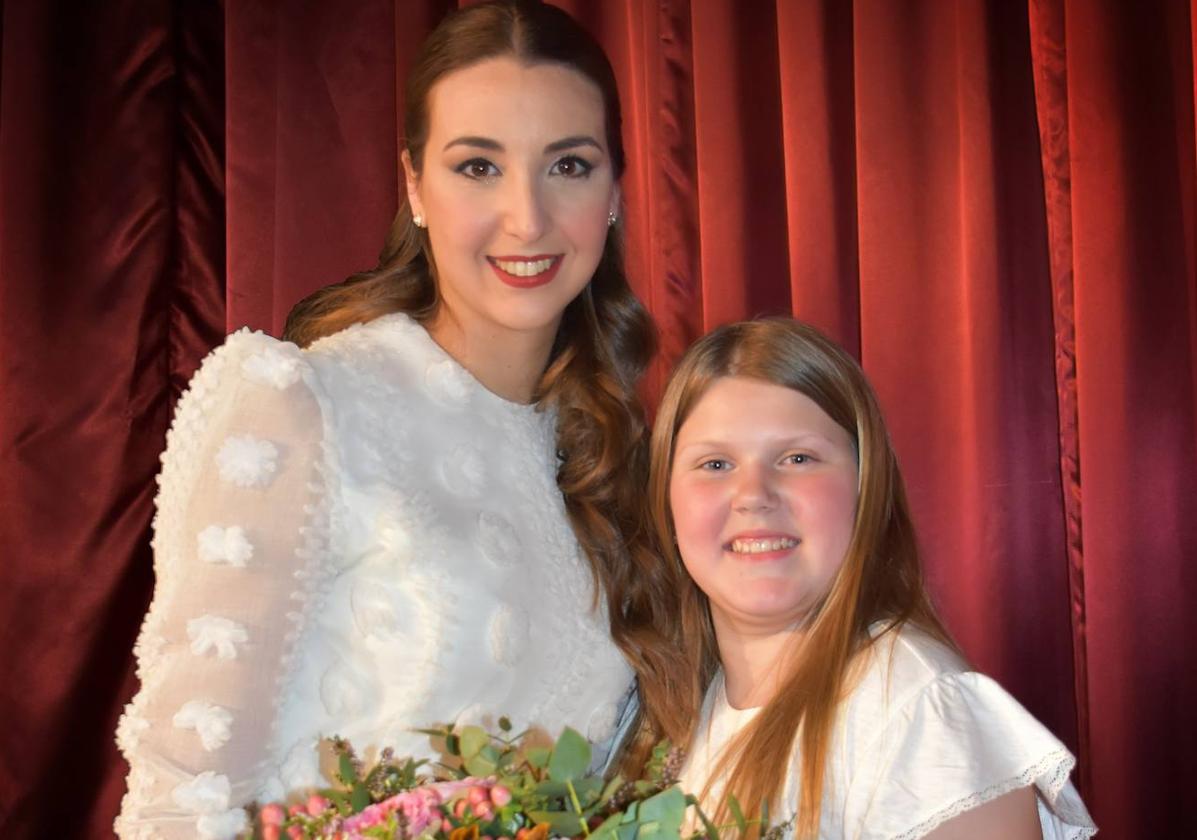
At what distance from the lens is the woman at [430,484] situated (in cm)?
137

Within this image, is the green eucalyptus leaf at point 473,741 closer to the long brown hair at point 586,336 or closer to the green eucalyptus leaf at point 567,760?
the green eucalyptus leaf at point 567,760

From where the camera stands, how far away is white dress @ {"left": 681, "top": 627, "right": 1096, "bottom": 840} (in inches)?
51.9

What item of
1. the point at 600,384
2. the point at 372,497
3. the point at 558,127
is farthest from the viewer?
the point at 600,384

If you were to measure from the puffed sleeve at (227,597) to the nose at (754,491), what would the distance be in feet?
1.47

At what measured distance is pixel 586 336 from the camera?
74.8 inches

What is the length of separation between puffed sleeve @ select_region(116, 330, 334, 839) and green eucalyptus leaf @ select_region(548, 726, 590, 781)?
18.1 inches

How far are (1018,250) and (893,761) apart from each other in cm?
99

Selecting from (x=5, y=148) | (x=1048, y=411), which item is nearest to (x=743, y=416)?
(x=1048, y=411)

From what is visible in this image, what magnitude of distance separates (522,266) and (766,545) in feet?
1.49

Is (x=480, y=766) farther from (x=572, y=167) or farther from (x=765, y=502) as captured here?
(x=572, y=167)

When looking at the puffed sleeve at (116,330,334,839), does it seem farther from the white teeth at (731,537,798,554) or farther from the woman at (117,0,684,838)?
the white teeth at (731,537,798,554)

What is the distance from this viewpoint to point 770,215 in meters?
2.26

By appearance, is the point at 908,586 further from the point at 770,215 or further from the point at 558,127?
the point at 770,215

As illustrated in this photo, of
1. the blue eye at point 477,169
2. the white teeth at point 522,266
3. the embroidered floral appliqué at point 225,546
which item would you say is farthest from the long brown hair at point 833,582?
the embroidered floral appliqué at point 225,546
